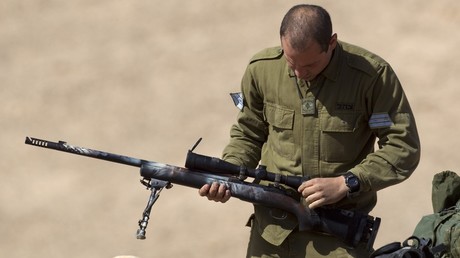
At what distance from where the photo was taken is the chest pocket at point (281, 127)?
7.78m

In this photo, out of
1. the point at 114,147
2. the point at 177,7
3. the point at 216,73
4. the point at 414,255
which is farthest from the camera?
the point at 177,7

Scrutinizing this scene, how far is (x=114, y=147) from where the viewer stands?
1362 cm

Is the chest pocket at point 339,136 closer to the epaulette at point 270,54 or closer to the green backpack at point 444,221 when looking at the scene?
the epaulette at point 270,54

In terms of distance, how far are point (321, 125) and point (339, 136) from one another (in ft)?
0.37

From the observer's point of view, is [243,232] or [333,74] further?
[243,232]

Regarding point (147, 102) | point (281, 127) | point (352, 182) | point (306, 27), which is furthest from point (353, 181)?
point (147, 102)

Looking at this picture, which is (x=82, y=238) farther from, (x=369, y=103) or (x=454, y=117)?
(x=369, y=103)

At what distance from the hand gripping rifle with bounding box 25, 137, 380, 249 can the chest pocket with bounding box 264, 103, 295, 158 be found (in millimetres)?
178

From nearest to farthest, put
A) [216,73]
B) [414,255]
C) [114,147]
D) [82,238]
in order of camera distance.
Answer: [414,255] < [82,238] < [114,147] < [216,73]

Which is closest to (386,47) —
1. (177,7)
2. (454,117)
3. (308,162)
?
(454,117)

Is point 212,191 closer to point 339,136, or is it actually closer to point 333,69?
point 339,136

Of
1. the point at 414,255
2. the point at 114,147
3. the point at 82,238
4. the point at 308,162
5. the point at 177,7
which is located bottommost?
the point at 414,255

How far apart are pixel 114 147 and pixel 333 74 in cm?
619

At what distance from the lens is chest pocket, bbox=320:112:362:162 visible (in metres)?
7.66
